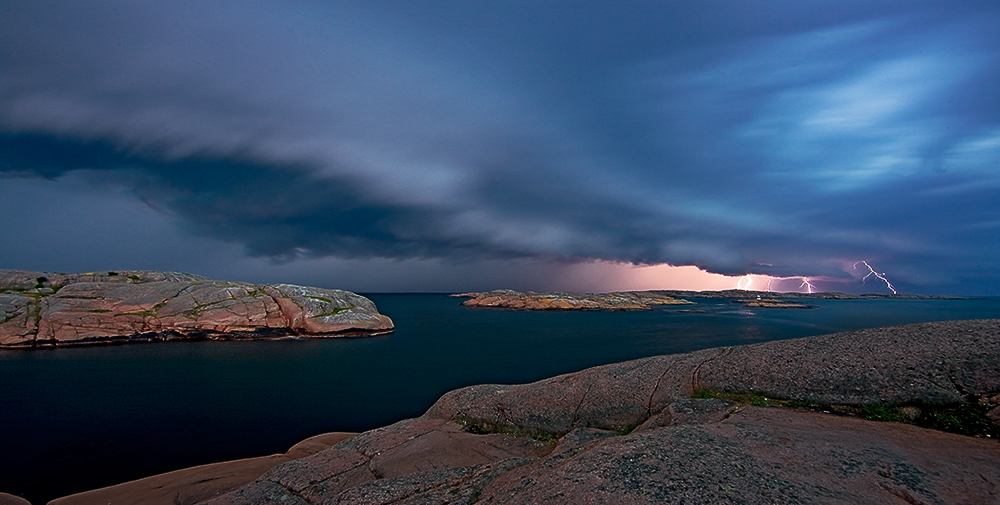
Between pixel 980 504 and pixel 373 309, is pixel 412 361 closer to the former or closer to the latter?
pixel 373 309

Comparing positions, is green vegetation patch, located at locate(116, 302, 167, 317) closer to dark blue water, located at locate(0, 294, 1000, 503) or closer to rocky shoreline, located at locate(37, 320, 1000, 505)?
dark blue water, located at locate(0, 294, 1000, 503)

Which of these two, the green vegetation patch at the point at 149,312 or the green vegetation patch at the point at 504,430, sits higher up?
the green vegetation patch at the point at 149,312

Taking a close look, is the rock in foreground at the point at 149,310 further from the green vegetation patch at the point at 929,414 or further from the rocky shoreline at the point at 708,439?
the green vegetation patch at the point at 929,414

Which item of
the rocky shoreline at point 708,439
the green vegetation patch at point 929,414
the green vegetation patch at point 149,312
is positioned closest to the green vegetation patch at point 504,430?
the rocky shoreline at point 708,439

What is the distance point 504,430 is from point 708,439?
8595mm

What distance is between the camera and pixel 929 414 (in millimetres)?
9656

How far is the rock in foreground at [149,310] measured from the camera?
51719 mm

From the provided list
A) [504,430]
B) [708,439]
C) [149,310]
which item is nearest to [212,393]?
[504,430]

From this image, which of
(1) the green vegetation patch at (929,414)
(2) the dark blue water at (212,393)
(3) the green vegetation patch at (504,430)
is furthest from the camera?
(2) the dark blue water at (212,393)

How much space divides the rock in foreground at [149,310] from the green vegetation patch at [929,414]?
62.8 meters

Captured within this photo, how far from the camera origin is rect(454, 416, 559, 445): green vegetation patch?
14.1 meters

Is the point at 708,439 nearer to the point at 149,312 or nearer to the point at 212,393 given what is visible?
the point at 212,393

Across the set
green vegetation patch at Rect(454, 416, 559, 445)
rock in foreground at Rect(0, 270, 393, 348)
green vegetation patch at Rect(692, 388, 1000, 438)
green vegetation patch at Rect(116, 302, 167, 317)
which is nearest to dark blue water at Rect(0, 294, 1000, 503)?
rock in foreground at Rect(0, 270, 393, 348)

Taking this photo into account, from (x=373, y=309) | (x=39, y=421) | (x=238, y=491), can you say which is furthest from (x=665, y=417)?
(x=373, y=309)
